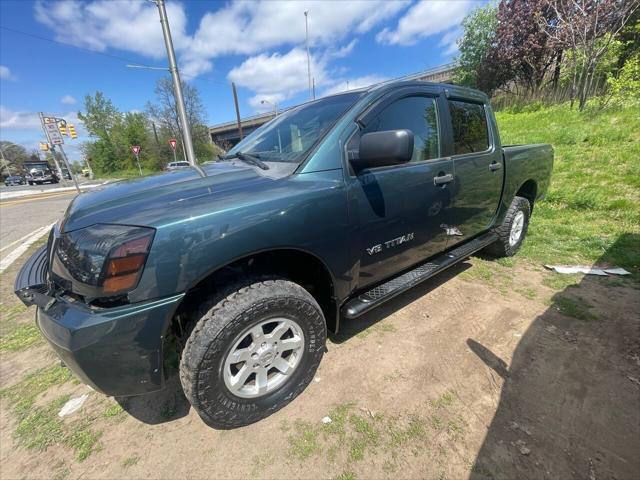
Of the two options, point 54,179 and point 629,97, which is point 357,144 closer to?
point 629,97

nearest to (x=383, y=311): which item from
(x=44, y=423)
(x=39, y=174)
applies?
(x=44, y=423)

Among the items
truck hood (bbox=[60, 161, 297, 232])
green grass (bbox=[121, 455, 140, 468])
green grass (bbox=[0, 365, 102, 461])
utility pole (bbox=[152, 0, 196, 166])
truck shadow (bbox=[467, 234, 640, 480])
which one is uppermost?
utility pole (bbox=[152, 0, 196, 166])

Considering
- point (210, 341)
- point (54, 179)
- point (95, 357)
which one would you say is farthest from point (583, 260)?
point (54, 179)

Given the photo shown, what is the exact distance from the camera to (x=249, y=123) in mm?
47000

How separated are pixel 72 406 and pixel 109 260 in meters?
1.44

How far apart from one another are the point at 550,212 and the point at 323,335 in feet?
16.8

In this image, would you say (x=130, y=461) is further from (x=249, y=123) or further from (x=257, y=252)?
(x=249, y=123)

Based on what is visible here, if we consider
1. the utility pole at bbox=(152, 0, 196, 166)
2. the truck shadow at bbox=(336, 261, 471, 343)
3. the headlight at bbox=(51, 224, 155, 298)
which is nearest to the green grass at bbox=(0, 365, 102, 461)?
the headlight at bbox=(51, 224, 155, 298)

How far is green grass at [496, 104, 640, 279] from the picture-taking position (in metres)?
3.72

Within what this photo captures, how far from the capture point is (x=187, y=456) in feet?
5.39

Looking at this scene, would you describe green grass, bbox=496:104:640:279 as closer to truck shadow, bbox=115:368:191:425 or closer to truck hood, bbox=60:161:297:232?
truck hood, bbox=60:161:297:232

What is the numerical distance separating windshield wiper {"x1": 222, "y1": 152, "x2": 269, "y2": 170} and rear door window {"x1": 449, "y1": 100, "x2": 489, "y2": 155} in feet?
5.57

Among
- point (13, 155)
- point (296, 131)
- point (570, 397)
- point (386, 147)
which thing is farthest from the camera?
point (13, 155)

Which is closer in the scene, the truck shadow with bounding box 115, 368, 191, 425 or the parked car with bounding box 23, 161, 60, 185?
the truck shadow with bounding box 115, 368, 191, 425
